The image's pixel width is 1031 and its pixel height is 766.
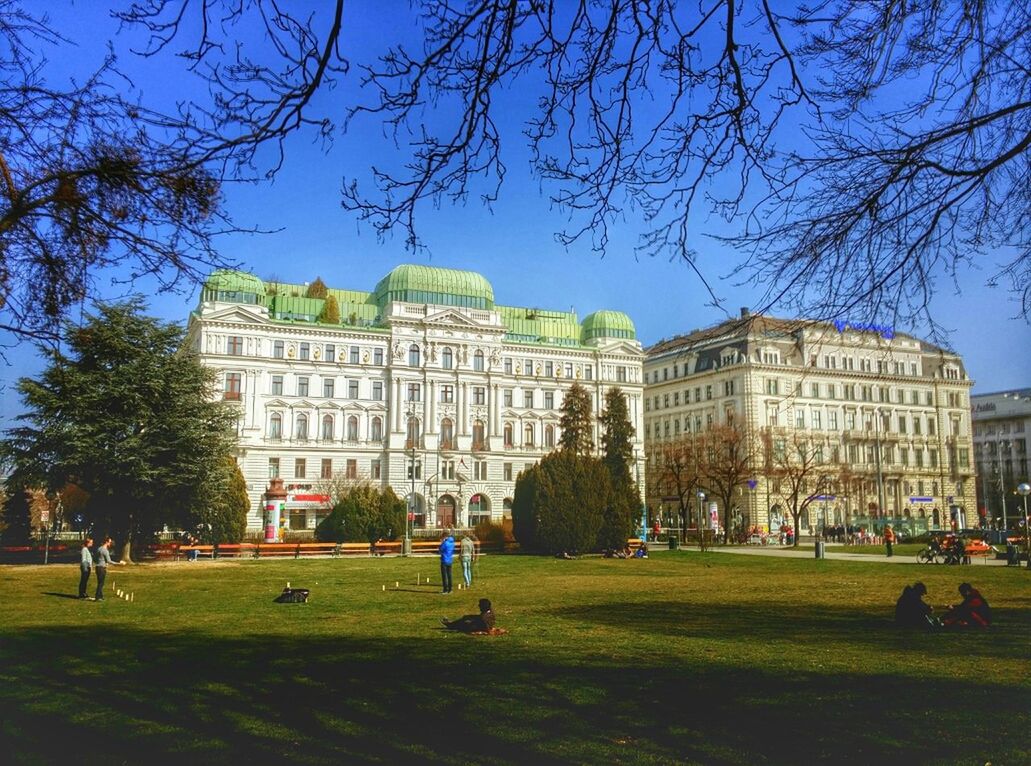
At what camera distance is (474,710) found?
835 cm

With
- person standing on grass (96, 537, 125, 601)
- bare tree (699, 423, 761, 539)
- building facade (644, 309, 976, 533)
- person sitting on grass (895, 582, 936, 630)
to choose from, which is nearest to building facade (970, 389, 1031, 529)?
building facade (644, 309, 976, 533)

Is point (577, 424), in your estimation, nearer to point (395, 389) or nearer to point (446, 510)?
point (446, 510)

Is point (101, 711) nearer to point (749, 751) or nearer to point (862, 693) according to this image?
point (749, 751)

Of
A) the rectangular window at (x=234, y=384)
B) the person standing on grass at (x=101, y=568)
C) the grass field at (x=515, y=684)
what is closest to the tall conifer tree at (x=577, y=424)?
the rectangular window at (x=234, y=384)

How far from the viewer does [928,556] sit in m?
34.7

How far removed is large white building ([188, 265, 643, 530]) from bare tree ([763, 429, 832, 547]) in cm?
1342

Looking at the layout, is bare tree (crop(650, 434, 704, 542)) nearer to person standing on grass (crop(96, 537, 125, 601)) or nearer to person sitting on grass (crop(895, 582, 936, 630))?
person standing on grass (crop(96, 537, 125, 601))

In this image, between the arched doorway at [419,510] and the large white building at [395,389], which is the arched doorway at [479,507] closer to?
the large white building at [395,389]

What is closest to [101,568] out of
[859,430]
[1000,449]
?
[859,430]

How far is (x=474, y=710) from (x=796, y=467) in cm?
5868

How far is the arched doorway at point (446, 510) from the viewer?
6931 centimetres

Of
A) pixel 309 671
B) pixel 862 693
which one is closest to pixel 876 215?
pixel 862 693

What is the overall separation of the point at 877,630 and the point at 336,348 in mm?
58620

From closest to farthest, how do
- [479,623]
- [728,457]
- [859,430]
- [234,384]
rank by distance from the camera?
[479,623], [728,457], [234,384], [859,430]
